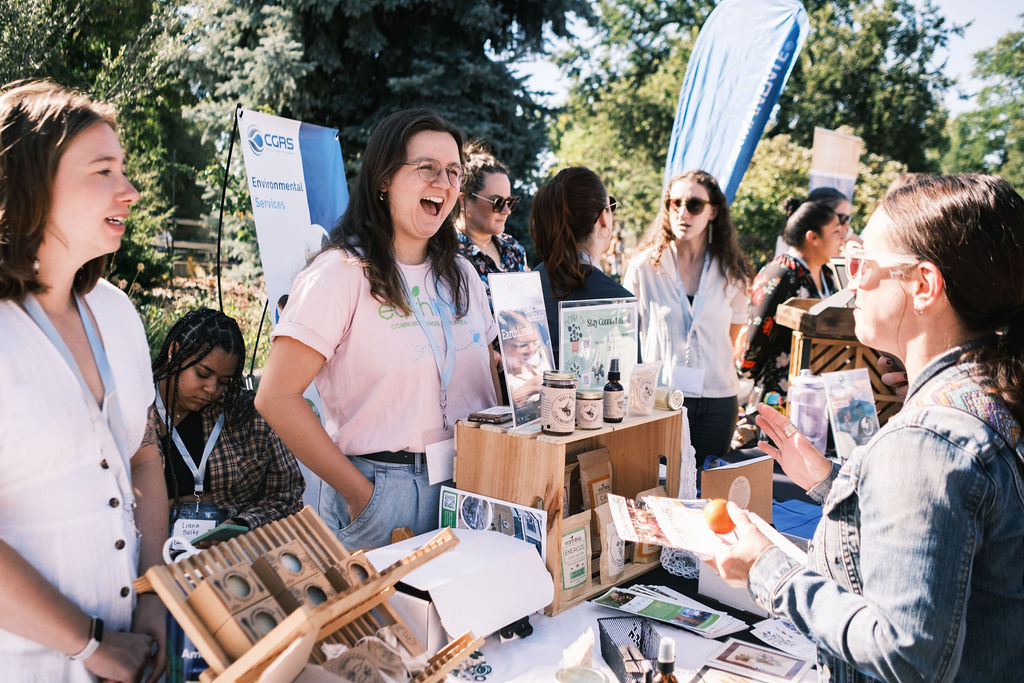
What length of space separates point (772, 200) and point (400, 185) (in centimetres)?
1695

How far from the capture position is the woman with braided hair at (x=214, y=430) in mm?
2594

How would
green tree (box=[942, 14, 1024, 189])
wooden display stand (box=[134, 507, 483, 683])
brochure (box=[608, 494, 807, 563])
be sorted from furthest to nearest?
1. green tree (box=[942, 14, 1024, 189])
2. brochure (box=[608, 494, 807, 563])
3. wooden display stand (box=[134, 507, 483, 683])

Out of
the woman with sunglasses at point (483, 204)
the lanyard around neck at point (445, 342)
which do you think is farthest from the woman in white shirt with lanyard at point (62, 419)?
the woman with sunglasses at point (483, 204)

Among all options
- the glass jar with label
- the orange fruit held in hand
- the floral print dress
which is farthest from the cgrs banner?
the orange fruit held in hand

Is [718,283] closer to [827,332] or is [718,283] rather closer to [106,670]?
[827,332]

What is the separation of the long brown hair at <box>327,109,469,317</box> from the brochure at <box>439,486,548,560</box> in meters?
0.52

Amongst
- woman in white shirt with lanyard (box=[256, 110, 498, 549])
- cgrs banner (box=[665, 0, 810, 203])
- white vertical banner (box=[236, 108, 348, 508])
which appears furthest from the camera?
cgrs banner (box=[665, 0, 810, 203])

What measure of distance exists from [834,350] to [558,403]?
6.45ft

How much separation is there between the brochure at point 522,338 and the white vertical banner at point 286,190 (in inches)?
78.6

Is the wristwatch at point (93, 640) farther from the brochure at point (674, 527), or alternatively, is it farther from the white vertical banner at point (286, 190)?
the white vertical banner at point (286, 190)

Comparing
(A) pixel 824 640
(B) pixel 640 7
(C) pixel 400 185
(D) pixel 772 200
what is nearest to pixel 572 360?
(C) pixel 400 185

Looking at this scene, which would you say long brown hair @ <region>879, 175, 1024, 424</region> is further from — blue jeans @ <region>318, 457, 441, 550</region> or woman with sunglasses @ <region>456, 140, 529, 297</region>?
woman with sunglasses @ <region>456, 140, 529, 297</region>

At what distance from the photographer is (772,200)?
17281mm

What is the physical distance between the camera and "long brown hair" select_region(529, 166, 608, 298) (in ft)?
9.59
